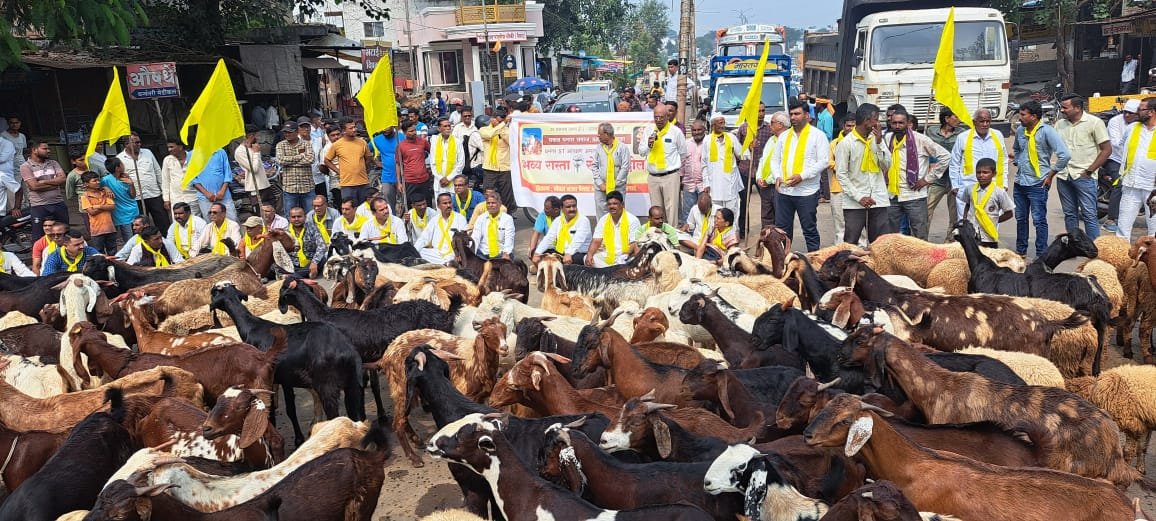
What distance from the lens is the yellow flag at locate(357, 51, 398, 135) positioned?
10852 mm

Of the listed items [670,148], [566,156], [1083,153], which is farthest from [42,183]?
[1083,153]

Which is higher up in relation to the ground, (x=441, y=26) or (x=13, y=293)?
(x=441, y=26)

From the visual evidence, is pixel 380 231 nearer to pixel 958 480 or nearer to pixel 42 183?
pixel 42 183

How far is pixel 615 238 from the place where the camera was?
31.7ft

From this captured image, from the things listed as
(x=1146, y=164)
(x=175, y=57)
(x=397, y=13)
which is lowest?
(x=1146, y=164)

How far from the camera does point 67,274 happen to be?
8.55 m

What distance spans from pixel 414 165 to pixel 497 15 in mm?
37652

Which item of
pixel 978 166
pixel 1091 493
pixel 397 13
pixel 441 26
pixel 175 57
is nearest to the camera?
pixel 1091 493

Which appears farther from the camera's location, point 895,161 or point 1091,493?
point 895,161

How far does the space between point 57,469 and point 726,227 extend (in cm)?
687

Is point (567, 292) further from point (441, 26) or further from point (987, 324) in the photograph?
point (441, 26)

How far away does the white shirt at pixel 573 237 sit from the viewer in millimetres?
9844

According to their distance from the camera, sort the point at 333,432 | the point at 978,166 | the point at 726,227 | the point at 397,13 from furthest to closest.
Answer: the point at 397,13 < the point at 726,227 < the point at 978,166 < the point at 333,432

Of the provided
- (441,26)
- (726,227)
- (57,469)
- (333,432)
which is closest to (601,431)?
(333,432)
